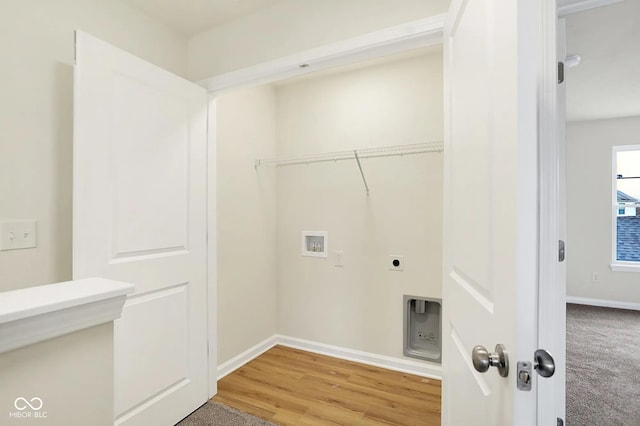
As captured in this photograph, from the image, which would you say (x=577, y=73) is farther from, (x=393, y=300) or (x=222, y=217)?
(x=222, y=217)

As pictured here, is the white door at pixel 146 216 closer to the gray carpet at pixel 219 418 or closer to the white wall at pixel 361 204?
the gray carpet at pixel 219 418

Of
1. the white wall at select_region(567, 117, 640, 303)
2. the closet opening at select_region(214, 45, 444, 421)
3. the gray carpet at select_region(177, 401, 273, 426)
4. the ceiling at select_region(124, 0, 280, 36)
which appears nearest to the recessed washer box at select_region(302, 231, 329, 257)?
the closet opening at select_region(214, 45, 444, 421)

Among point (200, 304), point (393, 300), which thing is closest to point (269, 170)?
point (200, 304)

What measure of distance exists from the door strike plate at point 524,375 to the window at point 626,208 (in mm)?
4611

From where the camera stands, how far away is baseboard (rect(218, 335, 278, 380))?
2394 millimetres

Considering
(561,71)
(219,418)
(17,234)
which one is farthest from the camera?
(219,418)

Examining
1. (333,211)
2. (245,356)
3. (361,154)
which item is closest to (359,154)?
(361,154)

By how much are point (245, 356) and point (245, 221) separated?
3.76ft

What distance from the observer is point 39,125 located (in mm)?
1434

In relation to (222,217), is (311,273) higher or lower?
lower

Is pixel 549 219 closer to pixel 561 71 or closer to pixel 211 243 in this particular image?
pixel 561 71

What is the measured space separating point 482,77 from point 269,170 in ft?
7.51

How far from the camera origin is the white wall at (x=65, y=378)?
2.32 feet

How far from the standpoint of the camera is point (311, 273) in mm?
2857
